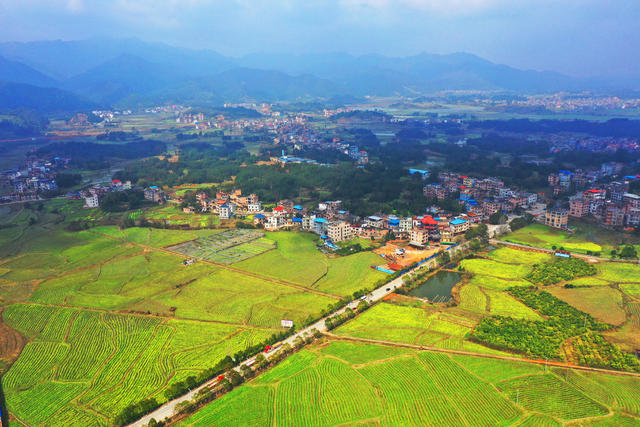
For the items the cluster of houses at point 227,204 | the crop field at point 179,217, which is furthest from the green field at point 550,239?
the crop field at point 179,217

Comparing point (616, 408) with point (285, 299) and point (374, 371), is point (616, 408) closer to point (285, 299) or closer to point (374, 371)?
point (374, 371)

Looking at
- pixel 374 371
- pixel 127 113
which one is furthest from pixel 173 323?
pixel 127 113

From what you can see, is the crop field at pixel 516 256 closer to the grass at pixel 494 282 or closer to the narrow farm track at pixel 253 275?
the grass at pixel 494 282

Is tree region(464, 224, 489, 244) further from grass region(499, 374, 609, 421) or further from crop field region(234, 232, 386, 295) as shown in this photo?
grass region(499, 374, 609, 421)

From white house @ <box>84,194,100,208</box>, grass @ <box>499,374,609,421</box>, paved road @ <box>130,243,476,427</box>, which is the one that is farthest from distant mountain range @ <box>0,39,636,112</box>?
grass @ <box>499,374,609,421</box>

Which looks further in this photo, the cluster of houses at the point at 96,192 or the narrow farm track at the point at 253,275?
the cluster of houses at the point at 96,192

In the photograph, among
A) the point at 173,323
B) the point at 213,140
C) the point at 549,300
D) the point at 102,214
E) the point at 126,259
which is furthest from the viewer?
the point at 213,140

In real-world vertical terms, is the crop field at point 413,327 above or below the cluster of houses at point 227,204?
below

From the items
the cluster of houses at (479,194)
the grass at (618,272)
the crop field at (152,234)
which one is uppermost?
the cluster of houses at (479,194)
